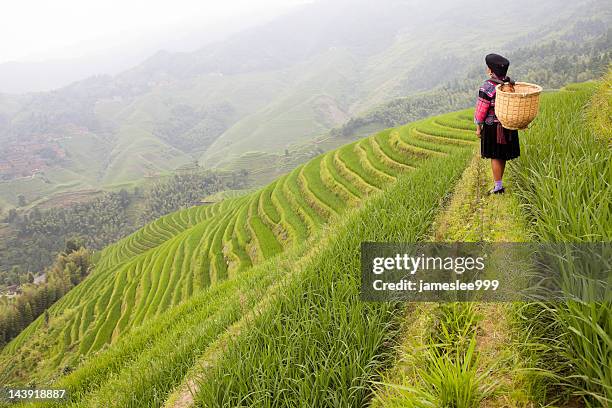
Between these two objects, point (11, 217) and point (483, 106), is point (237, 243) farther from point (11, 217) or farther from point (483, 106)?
point (11, 217)

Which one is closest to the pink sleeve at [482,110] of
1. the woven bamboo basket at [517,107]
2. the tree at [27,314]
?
the woven bamboo basket at [517,107]

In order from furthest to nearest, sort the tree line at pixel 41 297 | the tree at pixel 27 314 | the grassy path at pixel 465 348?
1. the tree at pixel 27 314
2. the tree line at pixel 41 297
3. the grassy path at pixel 465 348

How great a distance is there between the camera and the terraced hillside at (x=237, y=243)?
17.9 meters

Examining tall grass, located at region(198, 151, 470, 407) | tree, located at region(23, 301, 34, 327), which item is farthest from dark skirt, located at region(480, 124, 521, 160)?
tree, located at region(23, 301, 34, 327)

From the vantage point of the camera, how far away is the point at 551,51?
130m

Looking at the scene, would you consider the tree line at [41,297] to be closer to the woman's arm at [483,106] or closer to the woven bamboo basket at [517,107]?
the woman's arm at [483,106]

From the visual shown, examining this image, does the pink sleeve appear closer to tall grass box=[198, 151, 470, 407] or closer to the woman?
the woman

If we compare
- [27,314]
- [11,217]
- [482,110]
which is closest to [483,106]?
[482,110]

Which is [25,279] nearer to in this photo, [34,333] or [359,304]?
[34,333]

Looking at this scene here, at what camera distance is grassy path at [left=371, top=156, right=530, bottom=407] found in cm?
184

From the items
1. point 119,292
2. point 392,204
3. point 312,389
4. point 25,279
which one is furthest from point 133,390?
point 25,279

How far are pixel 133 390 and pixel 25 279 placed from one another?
90186 millimetres

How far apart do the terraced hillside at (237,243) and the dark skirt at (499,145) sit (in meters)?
10.5

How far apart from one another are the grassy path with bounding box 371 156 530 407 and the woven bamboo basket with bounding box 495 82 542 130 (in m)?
0.87
